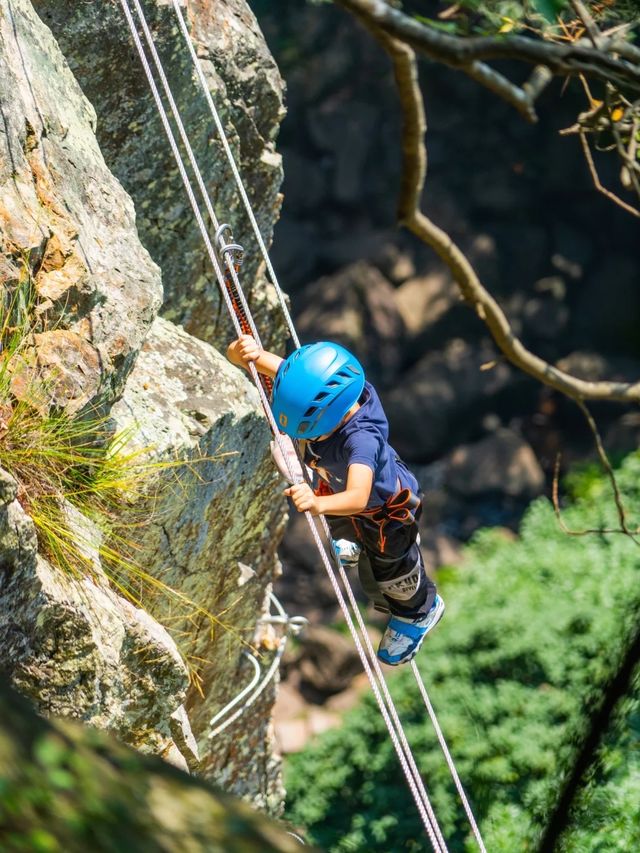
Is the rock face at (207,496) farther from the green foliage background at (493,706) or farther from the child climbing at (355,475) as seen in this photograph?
the green foliage background at (493,706)

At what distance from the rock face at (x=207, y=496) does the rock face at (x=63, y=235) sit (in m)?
0.39

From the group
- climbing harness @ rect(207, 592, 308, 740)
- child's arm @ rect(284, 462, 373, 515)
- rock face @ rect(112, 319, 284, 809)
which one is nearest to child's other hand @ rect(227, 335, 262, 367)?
rock face @ rect(112, 319, 284, 809)

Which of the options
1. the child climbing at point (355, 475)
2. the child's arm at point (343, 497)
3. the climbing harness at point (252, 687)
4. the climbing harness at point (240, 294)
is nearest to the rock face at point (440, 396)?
the climbing harness at point (252, 687)

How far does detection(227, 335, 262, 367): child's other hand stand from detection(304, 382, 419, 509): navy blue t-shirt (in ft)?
1.37

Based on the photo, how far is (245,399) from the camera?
183 inches

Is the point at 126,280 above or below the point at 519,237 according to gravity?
above

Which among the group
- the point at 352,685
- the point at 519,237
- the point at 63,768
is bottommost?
the point at 352,685

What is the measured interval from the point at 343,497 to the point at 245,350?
856 mm

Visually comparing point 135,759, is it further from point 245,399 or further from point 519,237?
point 519,237

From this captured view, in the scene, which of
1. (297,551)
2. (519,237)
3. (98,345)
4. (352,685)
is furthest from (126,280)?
(519,237)

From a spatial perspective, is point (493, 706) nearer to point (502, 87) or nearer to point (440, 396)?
point (440, 396)

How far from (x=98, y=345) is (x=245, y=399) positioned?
1059mm

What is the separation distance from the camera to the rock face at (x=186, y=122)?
4672mm

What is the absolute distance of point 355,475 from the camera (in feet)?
12.1
